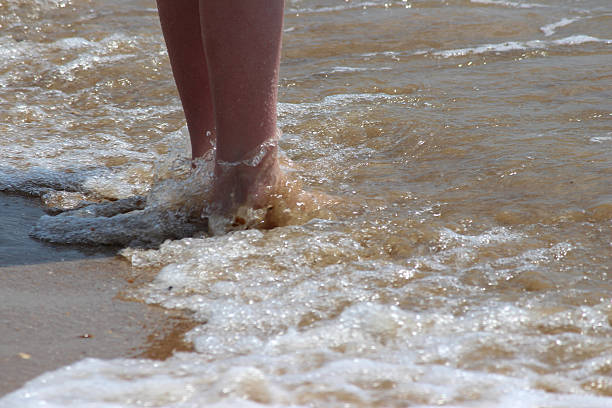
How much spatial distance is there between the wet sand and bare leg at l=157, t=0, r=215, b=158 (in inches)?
20.4

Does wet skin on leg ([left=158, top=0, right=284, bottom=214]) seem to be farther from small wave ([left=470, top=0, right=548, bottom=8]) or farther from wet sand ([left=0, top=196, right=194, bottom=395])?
small wave ([left=470, top=0, right=548, bottom=8])

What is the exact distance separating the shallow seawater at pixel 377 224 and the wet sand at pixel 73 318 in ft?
0.18

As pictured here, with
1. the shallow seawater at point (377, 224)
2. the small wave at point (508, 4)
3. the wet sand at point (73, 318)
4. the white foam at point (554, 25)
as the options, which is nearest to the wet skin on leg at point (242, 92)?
the shallow seawater at point (377, 224)

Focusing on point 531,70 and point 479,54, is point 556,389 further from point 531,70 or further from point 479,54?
point 479,54

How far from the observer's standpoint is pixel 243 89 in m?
1.97

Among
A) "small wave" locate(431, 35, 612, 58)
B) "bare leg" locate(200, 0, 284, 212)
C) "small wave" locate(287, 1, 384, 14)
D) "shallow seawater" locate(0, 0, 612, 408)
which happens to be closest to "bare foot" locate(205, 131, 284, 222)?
"bare leg" locate(200, 0, 284, 212)

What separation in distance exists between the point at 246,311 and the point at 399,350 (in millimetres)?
361

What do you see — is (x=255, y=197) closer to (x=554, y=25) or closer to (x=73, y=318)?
(x=73, y=318)

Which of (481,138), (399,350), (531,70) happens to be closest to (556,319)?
(399,350)

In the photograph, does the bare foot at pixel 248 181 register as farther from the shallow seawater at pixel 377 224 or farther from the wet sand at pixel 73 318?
the wet sand at pixel 73 318

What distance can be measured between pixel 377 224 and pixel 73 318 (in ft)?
2.82

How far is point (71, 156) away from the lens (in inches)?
112

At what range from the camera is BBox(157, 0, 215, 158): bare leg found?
228cm

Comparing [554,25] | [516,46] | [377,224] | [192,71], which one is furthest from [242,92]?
[554,25]
